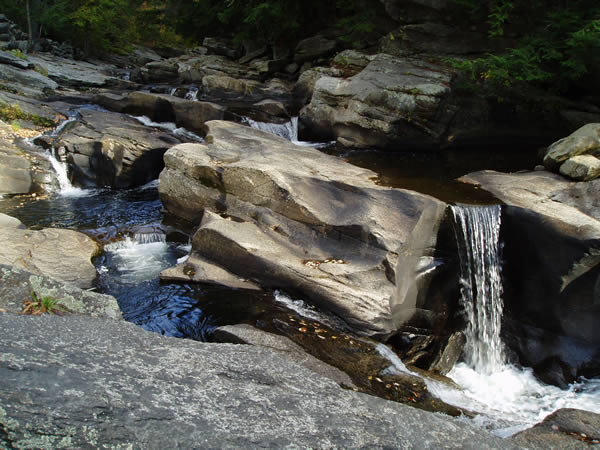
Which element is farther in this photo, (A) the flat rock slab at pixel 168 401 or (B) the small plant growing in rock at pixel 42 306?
(B) the small plant growing in rock at pixel 42 306

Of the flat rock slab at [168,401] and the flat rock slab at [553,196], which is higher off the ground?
the flat rock slab at [553,196]

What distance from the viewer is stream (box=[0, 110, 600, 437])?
6168mm

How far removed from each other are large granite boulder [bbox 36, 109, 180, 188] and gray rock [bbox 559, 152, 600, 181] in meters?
9.42

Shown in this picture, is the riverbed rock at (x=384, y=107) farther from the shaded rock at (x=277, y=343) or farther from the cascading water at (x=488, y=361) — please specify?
the shaded rock at (x=277, y=343)

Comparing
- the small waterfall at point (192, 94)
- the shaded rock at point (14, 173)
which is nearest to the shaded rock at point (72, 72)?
the small waterfall at point (192, 94)

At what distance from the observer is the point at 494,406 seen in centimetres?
598

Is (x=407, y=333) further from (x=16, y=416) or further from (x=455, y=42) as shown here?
(x=455, y=42)

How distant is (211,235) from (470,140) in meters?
9.33

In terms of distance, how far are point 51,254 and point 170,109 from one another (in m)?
Answer: 8.60

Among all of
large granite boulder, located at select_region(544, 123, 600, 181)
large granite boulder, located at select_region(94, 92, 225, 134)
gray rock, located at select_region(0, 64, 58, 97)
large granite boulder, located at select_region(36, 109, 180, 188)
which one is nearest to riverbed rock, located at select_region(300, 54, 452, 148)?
large granite boulder, located at select_region(94, 92, 225, 134)

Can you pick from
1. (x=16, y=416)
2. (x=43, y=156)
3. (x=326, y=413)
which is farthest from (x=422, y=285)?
(x=43, y=156)

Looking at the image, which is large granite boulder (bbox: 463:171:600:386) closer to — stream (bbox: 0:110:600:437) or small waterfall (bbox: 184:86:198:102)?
stream (bbox: 0:110:600:437)

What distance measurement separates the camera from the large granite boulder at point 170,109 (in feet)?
46.1

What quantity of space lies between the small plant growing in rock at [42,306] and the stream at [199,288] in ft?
7.44
